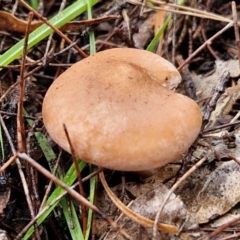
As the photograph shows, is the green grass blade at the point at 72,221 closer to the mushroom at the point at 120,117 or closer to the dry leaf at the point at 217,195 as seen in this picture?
the mushroom at the point at 120,117

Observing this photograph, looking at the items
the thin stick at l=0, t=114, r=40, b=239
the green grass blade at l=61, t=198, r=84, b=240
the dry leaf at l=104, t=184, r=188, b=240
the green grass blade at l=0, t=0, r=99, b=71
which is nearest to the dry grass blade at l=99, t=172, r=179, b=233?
the dry leaf at l=104, t=184, r=188, b=240

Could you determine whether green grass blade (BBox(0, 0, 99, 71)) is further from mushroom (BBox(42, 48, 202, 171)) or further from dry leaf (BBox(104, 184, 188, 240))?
dry leaf (BBox(104, 184, 188, 240))

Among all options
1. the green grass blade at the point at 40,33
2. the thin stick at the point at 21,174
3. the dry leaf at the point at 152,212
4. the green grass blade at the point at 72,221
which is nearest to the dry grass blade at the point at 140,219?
the dry leaf at the point at 152,212

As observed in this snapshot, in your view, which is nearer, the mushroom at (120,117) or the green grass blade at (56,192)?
the mushroom at (120,117)

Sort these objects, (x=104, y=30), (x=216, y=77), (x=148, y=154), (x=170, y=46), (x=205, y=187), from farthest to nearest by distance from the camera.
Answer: (x=104, y=30), (x=170, y=46), (x=216, y=77), (x=205, y=187), (x=148, y=154)

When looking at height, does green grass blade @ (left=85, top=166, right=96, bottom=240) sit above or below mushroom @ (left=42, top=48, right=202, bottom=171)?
below

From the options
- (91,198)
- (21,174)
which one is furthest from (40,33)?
(91,198)

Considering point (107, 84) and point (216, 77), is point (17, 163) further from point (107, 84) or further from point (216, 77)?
point (216, 77)

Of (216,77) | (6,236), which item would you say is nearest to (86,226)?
(6,236)
